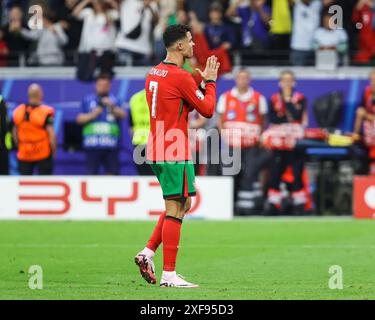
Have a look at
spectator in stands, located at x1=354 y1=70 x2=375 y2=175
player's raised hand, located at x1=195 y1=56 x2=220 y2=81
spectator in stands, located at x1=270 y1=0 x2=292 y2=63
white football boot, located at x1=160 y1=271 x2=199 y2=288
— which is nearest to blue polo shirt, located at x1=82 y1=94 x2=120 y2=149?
spectator in stands, located at x1=270 y1=0 x2=292 y2=63

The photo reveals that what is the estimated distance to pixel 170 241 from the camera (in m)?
11.6

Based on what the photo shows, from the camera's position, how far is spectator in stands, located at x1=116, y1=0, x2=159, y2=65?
914 inches

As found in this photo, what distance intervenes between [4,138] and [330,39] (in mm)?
6682

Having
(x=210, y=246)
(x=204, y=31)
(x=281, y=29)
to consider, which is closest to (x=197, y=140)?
(x=204, y=31)

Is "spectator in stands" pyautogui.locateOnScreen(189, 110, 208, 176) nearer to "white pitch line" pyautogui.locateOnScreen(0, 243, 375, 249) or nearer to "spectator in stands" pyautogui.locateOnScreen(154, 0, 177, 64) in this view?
"spectator in stands" pyautogui.locateOnScreen(154, 0, 177, 64)

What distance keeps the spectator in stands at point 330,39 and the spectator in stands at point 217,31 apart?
1669 mm

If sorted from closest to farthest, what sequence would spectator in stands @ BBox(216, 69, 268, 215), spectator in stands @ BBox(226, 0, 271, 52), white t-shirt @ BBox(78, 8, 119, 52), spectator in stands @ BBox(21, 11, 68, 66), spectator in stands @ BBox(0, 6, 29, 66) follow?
1. spectator in stands @ BBox(216, 69, 268, 215)
2. spectator in stands @ BBox(226, 0, 271, 52)
3. white t-shirt @ BBox(78, 8, 119, 52)
4. spectator in stands @ BBox(21, 11, 68, 66)
5. spectator in stands @ BBox(0, 6, 29, 66)

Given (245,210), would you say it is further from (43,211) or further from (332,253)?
(332,253)

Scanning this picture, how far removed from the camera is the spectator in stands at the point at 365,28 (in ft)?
76.1

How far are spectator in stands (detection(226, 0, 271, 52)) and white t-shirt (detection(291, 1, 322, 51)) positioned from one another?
61cm

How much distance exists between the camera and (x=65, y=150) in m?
23.2

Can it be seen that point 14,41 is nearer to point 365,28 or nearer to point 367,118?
point 365,28
